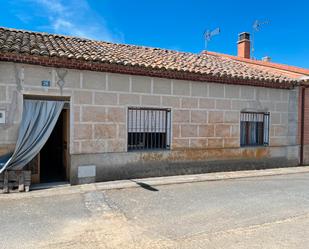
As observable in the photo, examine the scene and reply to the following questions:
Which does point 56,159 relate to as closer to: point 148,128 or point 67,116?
point 67,116

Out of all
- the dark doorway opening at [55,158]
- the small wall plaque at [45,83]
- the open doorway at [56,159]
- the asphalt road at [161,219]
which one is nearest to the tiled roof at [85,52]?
the small wall plaque at [45,83]

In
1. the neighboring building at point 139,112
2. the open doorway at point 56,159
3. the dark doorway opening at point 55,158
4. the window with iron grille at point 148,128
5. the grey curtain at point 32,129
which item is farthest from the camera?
the window with iron grille at point 148,128

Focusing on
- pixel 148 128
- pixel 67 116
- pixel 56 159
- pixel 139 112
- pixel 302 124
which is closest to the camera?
pixel 67 116

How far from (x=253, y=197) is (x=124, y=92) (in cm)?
430

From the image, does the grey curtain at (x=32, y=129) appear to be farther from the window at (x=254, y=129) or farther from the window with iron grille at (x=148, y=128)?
the window at (x=254, y=129)

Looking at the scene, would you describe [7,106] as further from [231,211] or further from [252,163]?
[252,163]

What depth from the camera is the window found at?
9.74 metres

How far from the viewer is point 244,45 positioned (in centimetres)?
1584

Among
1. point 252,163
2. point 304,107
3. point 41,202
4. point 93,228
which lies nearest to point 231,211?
point 93,228

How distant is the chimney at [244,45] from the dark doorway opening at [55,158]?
38.9ft

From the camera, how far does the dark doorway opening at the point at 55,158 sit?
783cm

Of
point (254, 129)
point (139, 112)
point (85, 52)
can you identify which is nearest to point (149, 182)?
point (139, 112)

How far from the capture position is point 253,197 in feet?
20.0

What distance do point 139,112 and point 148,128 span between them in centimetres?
58
